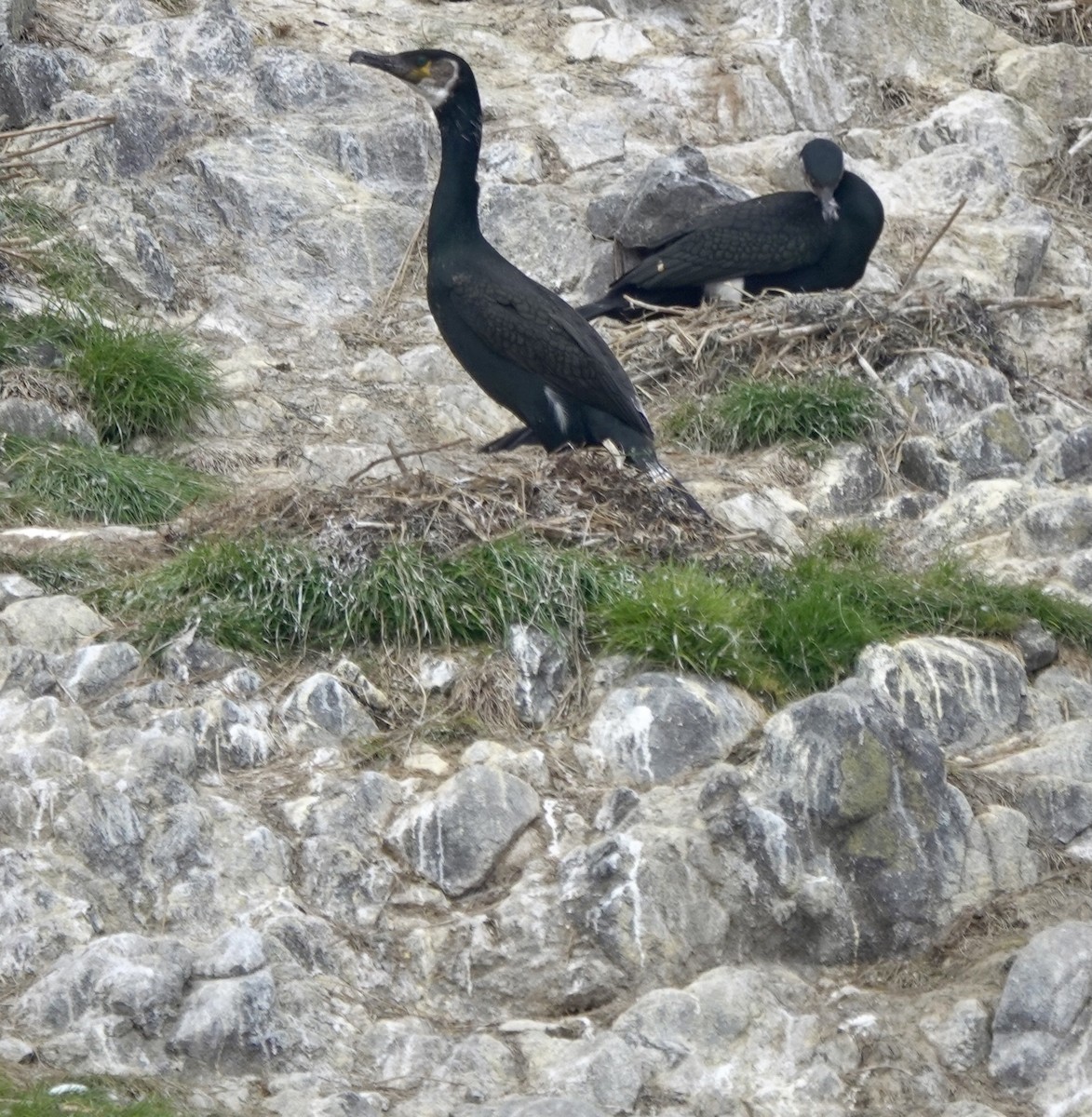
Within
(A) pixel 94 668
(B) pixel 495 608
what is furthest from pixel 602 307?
(A) pixel 94 668

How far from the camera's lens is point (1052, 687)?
6.55 meters

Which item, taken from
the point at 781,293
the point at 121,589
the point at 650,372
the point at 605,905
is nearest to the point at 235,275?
the point at 650,372

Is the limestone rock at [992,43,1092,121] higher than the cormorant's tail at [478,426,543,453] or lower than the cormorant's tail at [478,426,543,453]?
lower

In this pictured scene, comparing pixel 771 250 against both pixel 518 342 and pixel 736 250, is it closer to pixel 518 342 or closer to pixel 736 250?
pixel 736 250

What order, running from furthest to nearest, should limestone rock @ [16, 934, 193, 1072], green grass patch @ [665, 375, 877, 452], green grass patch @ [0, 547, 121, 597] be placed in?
green grass patch @ [665, 375, 877, 452] → green grass patch @ [0, 547, 121, 597] → limestone rock @ [16, 934, 193, 1072]

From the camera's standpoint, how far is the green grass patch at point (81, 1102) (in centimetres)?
415

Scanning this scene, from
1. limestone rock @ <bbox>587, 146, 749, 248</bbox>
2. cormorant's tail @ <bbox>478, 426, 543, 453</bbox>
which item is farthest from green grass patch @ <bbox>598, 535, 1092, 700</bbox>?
limestone rock @ <bbox>587, 146, 749, 248</bbox>

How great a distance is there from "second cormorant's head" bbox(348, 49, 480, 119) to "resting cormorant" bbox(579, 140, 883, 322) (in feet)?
6.12

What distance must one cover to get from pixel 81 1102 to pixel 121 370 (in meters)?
4.44

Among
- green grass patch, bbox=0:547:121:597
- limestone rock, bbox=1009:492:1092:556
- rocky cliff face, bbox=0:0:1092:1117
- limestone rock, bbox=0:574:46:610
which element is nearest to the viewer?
rocky cliff face, bbox=0:0:1092:1117

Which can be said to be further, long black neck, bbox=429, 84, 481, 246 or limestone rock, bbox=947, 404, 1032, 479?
limestone rock, bbox=947, 404, 1032, 479

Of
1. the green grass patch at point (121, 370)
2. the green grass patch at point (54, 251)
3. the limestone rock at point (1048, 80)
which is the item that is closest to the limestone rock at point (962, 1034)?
the green grass patch at point (121, 370)

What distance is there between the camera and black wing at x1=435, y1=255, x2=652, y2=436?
25.1 ft

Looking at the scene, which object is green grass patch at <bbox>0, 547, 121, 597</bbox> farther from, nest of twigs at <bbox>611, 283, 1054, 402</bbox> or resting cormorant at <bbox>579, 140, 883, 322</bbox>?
resting cormorant at <bbox>579, 140, 883, 322</bbox>
